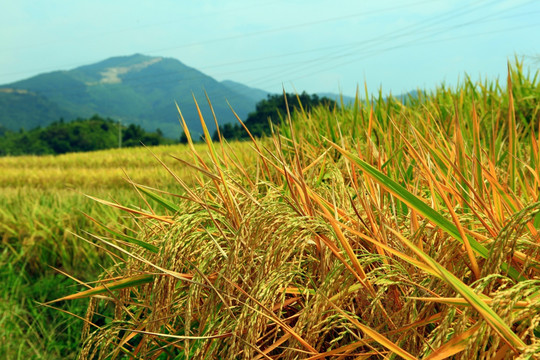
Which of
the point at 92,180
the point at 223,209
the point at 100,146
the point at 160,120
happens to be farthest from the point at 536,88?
the point at 160,120

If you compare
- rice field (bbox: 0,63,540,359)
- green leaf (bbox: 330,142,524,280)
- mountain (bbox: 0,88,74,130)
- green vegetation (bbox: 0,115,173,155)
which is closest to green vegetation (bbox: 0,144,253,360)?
rice field (bbox: 0,63,540,359)

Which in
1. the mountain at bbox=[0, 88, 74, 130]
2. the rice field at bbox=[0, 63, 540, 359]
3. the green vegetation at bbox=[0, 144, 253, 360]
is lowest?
the green vegetation at bbox=[0, 144, 253, 360]

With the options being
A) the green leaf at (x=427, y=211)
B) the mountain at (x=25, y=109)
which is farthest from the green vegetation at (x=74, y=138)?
the mountain at (x=25, y=109)

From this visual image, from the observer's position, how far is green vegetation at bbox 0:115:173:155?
48250 mm

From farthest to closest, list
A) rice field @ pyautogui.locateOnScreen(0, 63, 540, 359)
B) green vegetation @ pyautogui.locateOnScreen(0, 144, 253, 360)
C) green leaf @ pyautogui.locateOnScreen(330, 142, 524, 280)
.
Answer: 1. green vegetation @ pyautogui.locateOnScreen(0, 144, 253, 360)
2. green leaf @ pyautogui.locateOnScreen(330, 142, 524, 280)
3. rice field @ pyautogui.locateOnScreen(0, 63, 540, 359)

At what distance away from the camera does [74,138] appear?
4888 cm

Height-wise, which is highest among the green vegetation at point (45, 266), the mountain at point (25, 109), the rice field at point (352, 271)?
the mountain at point (25, 109)

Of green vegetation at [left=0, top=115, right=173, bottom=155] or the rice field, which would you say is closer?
the rice field

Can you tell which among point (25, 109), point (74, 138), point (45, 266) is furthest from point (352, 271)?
point (25, 109)

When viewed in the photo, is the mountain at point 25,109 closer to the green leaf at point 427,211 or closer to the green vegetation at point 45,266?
the green vegetation at point 45,266

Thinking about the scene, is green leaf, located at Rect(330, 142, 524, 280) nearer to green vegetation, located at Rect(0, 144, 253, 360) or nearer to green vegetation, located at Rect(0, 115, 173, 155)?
green vegetation, located at Rect(0, 144, 253, 360)

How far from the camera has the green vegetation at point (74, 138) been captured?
48.2 m

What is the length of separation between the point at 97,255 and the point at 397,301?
10.4 feet

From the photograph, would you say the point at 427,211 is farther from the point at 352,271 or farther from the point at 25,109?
the point at 25,109
